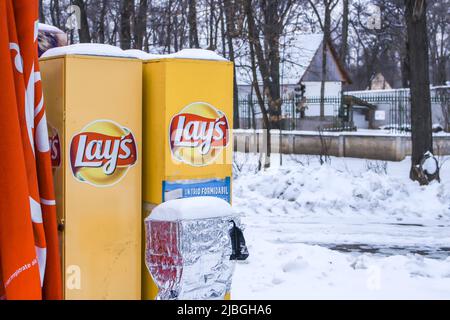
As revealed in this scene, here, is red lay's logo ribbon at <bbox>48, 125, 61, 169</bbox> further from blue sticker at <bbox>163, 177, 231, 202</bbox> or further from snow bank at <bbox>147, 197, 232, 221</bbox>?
snow bank at <bbox>147, 197, 232, 221</bbox>

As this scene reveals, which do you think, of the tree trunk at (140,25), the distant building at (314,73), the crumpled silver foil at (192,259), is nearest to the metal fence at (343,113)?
the tree trunk at (140,25)

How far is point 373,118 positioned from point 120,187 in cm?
4031

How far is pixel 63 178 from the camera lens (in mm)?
4086

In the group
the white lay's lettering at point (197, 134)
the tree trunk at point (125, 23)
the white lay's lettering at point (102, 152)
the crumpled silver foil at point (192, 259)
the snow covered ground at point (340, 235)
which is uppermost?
the tree trunk at point (125, 23)

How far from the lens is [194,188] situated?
437 cm

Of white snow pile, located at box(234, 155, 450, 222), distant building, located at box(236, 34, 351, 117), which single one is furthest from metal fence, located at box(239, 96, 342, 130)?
distant building, located at box(236, 34, 351, 117)

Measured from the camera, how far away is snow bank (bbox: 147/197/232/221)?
3.28 m

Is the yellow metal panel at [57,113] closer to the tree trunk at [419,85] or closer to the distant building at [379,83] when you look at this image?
the tree trunk at [419,85]

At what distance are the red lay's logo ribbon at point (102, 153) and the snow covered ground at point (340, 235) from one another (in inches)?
94.5

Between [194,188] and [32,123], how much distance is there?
1558mm

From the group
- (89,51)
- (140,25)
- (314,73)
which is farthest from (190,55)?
(314,73)

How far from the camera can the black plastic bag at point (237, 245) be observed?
335 centimetres

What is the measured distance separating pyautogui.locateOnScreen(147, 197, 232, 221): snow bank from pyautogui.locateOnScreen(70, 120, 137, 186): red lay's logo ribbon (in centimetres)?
88

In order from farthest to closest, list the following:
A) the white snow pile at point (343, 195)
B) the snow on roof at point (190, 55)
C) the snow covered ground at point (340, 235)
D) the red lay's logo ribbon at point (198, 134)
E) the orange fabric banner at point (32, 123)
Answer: the white snow pile at point (343, 195) < the snow covered ground at point (340, 235) < the snow on roof at point (190, 55) < the red lay's logo ribbon at point (198, 134) < the orange fabric banner at point (32, 123)
